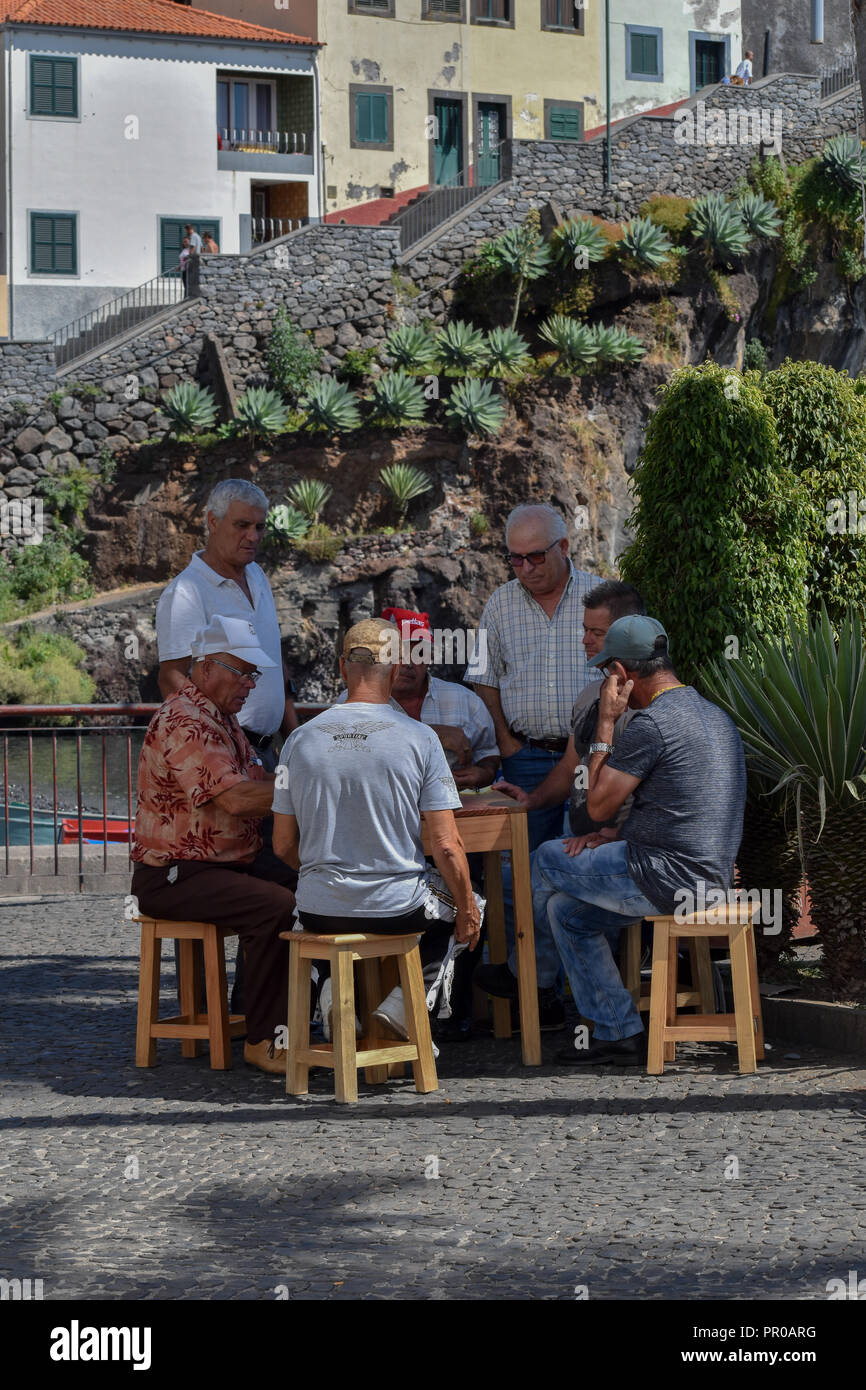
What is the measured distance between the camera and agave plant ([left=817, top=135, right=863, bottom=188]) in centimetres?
4588

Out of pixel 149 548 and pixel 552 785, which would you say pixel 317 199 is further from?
pixel 552 785

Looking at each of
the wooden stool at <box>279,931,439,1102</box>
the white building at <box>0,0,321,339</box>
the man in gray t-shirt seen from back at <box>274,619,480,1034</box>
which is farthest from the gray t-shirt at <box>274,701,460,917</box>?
the white building at <box>0,0,321,339</box>

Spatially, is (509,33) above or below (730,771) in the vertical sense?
above

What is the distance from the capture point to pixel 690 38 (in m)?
55.3

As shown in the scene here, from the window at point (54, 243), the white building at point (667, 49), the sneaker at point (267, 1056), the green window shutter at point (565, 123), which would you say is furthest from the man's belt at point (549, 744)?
the white building at point (667, 49)

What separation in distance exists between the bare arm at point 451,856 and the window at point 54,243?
133 feet

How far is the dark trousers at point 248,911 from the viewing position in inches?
270

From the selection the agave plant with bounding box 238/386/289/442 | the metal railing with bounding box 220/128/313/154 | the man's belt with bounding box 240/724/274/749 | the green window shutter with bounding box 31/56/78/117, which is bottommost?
the man's belt with bounding box 240/724/274/749

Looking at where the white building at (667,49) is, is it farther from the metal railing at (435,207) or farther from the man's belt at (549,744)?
the man's belt at (549,744)

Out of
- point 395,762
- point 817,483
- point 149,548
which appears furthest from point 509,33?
point 395,762

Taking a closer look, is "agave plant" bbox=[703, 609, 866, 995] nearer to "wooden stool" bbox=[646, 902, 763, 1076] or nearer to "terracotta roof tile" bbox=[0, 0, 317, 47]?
"wooden stool" bbox=[646, 902, 763, 1076]

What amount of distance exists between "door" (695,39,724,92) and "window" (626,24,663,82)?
161 cm

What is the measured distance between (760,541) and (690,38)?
50.4 meters

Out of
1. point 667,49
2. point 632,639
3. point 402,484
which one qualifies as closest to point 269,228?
point 402,484
